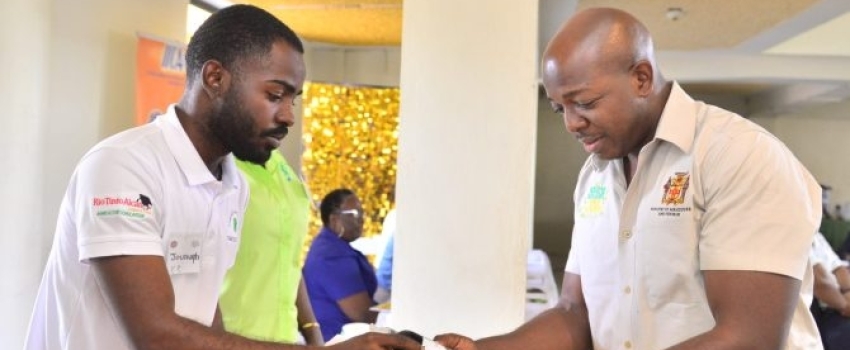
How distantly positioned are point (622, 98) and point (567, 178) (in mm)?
11934

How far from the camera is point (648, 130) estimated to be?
178 cm

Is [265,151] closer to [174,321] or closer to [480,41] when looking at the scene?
[174,321]

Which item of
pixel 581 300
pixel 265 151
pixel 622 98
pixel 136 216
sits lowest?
pixel 581 300

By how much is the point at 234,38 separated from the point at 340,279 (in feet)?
9.32

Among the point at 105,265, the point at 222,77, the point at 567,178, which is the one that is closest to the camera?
the point at 105,265

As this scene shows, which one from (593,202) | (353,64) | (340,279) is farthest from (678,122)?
(353,64)

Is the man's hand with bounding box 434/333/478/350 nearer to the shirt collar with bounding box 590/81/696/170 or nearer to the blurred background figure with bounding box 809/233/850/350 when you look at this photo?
the shirt collar with bounding box 590/81/696/170

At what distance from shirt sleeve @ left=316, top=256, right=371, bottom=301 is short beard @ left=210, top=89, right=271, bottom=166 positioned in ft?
8.79

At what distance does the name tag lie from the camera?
1.70 meters

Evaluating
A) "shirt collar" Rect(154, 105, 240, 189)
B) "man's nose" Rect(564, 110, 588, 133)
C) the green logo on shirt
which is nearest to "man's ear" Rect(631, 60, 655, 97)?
"man's nose" Rect(564, 110, 588, 133)

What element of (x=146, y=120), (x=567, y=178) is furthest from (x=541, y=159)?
(x=146, y=120)

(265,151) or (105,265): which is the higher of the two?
(265,151)

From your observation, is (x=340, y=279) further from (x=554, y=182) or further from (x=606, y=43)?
(x=554, y=182)

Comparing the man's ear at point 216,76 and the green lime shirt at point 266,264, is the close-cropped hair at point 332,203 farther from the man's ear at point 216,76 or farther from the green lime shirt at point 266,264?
the man's ear at point 216,76
